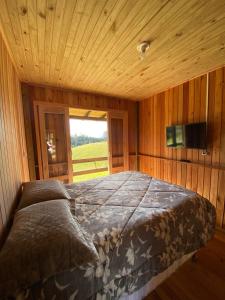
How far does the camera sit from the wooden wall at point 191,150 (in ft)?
7.59

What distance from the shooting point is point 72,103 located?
127 inches

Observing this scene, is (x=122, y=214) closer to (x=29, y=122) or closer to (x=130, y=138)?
(x=29, y=122)

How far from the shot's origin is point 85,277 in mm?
838

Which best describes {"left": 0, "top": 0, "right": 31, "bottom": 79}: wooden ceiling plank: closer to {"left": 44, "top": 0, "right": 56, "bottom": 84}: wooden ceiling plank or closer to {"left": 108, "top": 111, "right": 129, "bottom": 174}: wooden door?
{"left": 44, "top": 0, "right": 56, "bottom": 84}: wooden ceiling plank

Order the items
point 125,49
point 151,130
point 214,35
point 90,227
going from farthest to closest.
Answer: point 151,130 < point 125,49 < point 214,35 < point 90,227

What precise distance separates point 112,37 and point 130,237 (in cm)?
190

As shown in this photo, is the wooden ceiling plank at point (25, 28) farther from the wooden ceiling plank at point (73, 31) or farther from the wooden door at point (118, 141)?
the wooden door at point (118, 141)

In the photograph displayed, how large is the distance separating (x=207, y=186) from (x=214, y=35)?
7.15ft

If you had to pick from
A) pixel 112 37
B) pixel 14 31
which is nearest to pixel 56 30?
pixel 14 31

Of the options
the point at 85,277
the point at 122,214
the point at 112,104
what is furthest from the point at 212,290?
the point at 112,104

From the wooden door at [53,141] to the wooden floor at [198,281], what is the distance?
8.26ft

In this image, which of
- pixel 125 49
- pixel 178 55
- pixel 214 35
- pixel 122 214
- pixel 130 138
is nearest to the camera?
pixel 122 214

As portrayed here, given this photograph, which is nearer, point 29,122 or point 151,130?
point 29,122

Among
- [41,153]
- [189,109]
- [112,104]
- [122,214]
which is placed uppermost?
[112,104]
